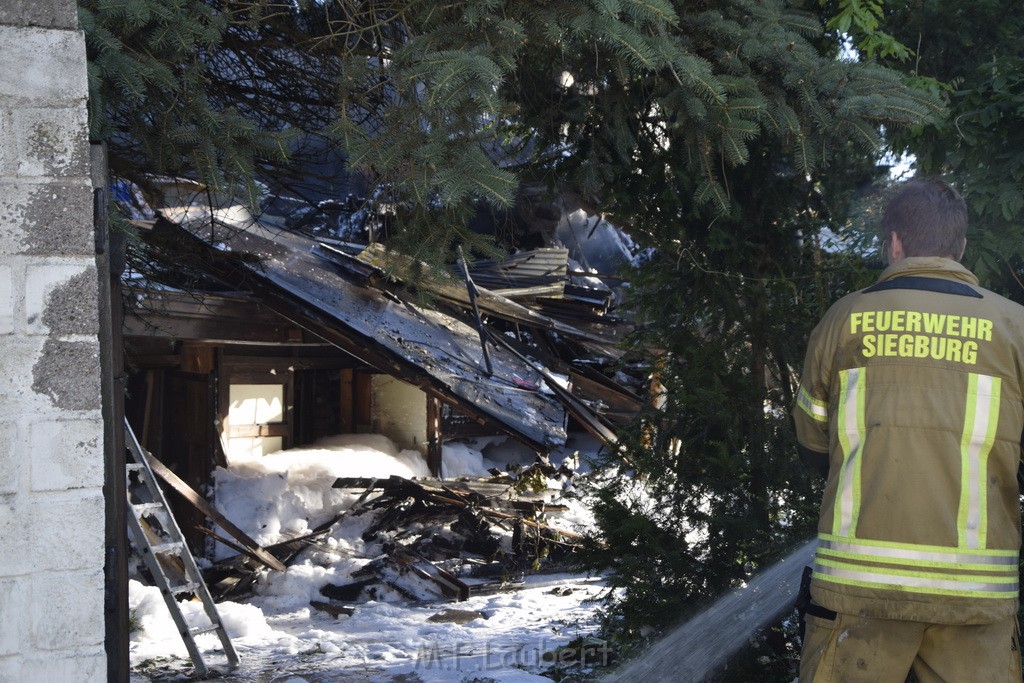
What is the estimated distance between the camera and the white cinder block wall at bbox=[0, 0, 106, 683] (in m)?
2.79

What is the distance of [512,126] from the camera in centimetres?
552

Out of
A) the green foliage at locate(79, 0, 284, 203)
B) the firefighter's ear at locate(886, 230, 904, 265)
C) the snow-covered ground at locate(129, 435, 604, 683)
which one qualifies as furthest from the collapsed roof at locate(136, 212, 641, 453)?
the firefighter's ear at locate(886, 230, 904, 265)

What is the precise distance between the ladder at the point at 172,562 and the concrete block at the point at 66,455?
4016 millimetres

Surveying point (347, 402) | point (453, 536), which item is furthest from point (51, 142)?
point (347, 402)

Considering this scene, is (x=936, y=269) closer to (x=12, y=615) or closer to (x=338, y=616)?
(x=12, y=615)

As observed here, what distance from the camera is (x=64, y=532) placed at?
9.30 feet

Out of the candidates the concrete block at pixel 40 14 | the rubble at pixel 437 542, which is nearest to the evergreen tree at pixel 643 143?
the concrete block at pixel 40 14

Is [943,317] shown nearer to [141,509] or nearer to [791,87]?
[791,87]

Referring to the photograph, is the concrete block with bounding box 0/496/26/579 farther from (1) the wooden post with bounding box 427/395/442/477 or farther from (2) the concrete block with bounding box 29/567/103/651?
(1) the wooden post with bounding box 427/395/442/477

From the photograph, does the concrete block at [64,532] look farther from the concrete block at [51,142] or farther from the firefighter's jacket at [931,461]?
the firefighter's jacket at [931,461]

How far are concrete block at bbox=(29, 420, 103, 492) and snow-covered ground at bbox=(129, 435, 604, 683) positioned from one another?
3.52 m

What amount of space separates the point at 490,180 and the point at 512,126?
1956 mm

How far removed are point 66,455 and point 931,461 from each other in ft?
8.37

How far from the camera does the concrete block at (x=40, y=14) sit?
2803 millimetres
